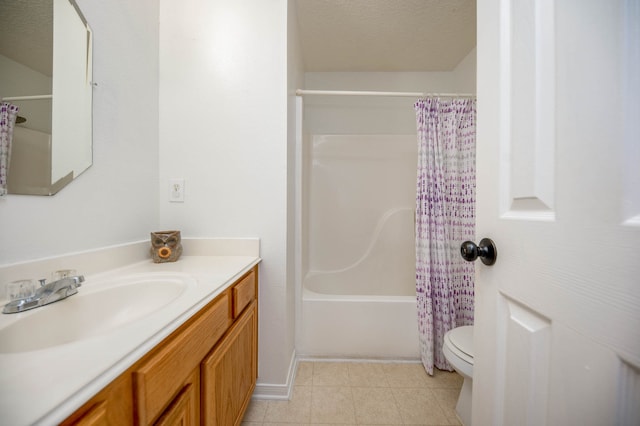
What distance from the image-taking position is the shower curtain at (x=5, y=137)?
2.15 feet

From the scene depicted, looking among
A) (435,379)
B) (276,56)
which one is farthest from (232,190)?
Result: (435,379)

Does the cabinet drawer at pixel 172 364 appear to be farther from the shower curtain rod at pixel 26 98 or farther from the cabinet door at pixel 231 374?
the shower curtain rod at pixel 26 98

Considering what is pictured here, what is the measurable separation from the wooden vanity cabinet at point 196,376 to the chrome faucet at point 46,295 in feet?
1.15

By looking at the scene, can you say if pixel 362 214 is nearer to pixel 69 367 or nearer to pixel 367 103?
pixel 367 103

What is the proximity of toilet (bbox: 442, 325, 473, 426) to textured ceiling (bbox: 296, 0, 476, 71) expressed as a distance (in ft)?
6.58

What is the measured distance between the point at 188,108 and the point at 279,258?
3.11 ft

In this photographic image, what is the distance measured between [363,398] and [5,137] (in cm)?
177

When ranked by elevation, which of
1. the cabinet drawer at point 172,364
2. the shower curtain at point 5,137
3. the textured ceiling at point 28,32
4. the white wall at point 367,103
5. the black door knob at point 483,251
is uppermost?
the white wall at point 367,103

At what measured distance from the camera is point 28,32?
0.72 m

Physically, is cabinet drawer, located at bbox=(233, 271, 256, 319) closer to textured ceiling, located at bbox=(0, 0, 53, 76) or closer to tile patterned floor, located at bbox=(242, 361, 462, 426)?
tile patterned floor, located at bbox=(242, 361, 462, 426)

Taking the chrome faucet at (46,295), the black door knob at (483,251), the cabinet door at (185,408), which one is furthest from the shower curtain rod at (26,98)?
the black door knob at (483,251)

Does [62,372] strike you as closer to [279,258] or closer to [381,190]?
[279,258]

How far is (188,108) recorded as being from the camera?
4.19 feet

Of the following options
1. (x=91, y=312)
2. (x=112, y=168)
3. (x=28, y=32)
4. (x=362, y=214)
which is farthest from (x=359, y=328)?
(x=28, y=32)
